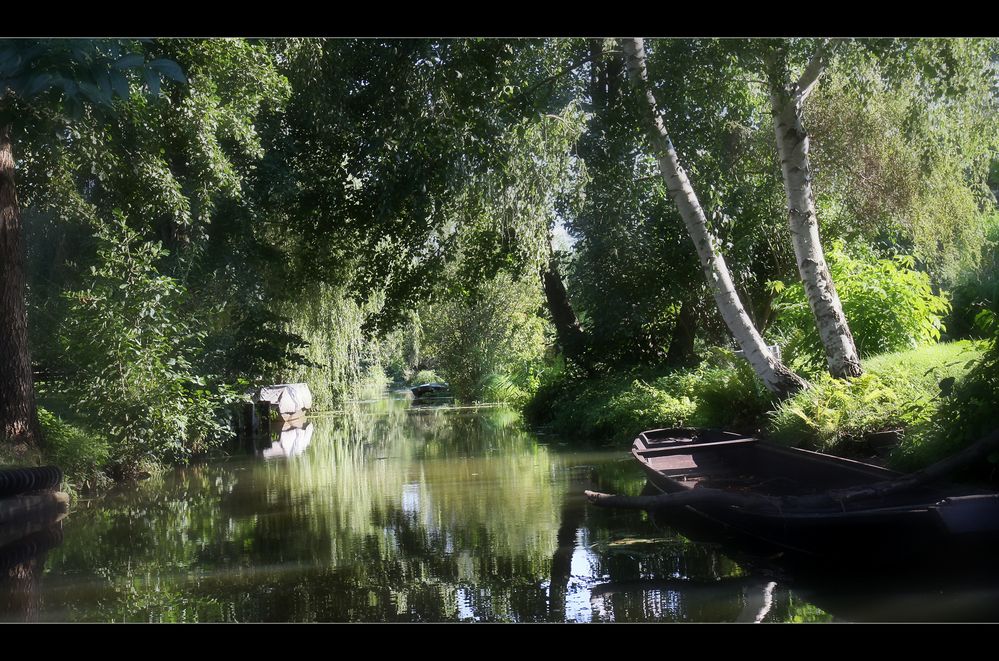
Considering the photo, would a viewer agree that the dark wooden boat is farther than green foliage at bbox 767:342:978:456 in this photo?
No

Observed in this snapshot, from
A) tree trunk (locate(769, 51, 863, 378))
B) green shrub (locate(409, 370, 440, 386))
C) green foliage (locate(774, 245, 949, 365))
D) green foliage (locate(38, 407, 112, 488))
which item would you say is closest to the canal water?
green foliage (locate(38, 407, 112, 488))

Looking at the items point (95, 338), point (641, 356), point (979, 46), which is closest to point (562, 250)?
Answer: point (641, 356)

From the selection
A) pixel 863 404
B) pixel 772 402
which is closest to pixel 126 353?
pixel 772 402

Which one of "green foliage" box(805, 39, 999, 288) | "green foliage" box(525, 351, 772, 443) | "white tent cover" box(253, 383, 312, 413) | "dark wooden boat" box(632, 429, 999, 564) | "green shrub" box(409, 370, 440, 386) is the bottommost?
"dark wooden boat" box(632, 429, 999, 564)

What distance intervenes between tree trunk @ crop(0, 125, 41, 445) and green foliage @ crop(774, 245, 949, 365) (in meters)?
8.00

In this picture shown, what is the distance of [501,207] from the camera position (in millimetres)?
11484

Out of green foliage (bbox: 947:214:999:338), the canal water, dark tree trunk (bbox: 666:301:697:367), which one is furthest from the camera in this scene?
dark tree trunk (bbox: 666:301:697:367)

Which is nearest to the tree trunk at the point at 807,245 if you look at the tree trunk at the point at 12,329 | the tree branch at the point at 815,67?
the tree branch at the point at 815,67

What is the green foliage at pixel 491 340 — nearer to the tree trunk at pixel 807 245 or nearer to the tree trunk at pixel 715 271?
the tree trunk at pixel 715 271

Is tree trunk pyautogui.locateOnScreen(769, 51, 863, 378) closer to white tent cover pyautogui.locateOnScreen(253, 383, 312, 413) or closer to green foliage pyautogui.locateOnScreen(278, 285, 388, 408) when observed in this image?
green foliage pyautogui.locateOnScreen(278, 285, 388, 408)

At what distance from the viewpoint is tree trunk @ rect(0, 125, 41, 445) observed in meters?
9.18

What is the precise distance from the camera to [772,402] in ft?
29.3
